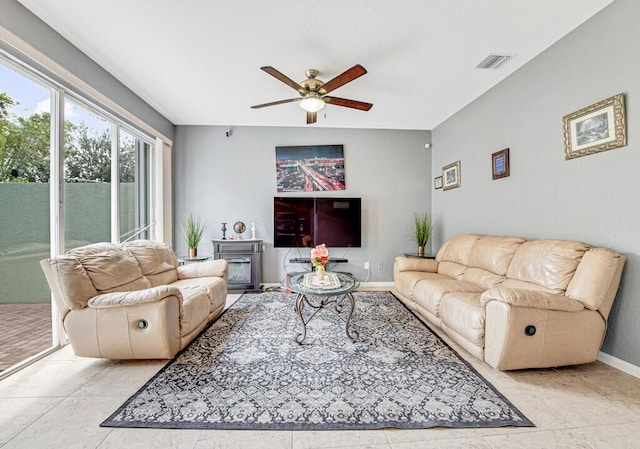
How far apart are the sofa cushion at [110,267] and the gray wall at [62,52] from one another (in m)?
1.54

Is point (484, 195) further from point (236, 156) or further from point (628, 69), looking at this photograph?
point (236, 156)

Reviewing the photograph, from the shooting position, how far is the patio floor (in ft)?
6.73

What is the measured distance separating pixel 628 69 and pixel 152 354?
406cm

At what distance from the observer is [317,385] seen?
179 centimetres

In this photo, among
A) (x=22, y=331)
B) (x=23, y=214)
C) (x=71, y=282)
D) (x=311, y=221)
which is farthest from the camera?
(x=311, y=221)

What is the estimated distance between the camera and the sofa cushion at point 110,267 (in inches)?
84.8

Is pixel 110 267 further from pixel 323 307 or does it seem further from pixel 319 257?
pixel 323 307

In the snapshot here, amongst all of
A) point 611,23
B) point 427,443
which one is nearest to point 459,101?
point 611,23

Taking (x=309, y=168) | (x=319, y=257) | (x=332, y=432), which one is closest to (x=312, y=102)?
(x=319, y=257)

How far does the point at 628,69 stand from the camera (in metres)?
1.91

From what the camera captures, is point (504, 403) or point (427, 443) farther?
point (504, 403)

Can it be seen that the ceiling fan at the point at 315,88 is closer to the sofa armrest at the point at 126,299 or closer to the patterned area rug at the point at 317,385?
the sofa armrest at the point at 126,299

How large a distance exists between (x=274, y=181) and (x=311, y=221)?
949 millimetres

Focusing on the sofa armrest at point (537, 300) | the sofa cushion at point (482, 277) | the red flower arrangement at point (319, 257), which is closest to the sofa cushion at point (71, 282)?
the red flower arrangement at point (319, 257)
